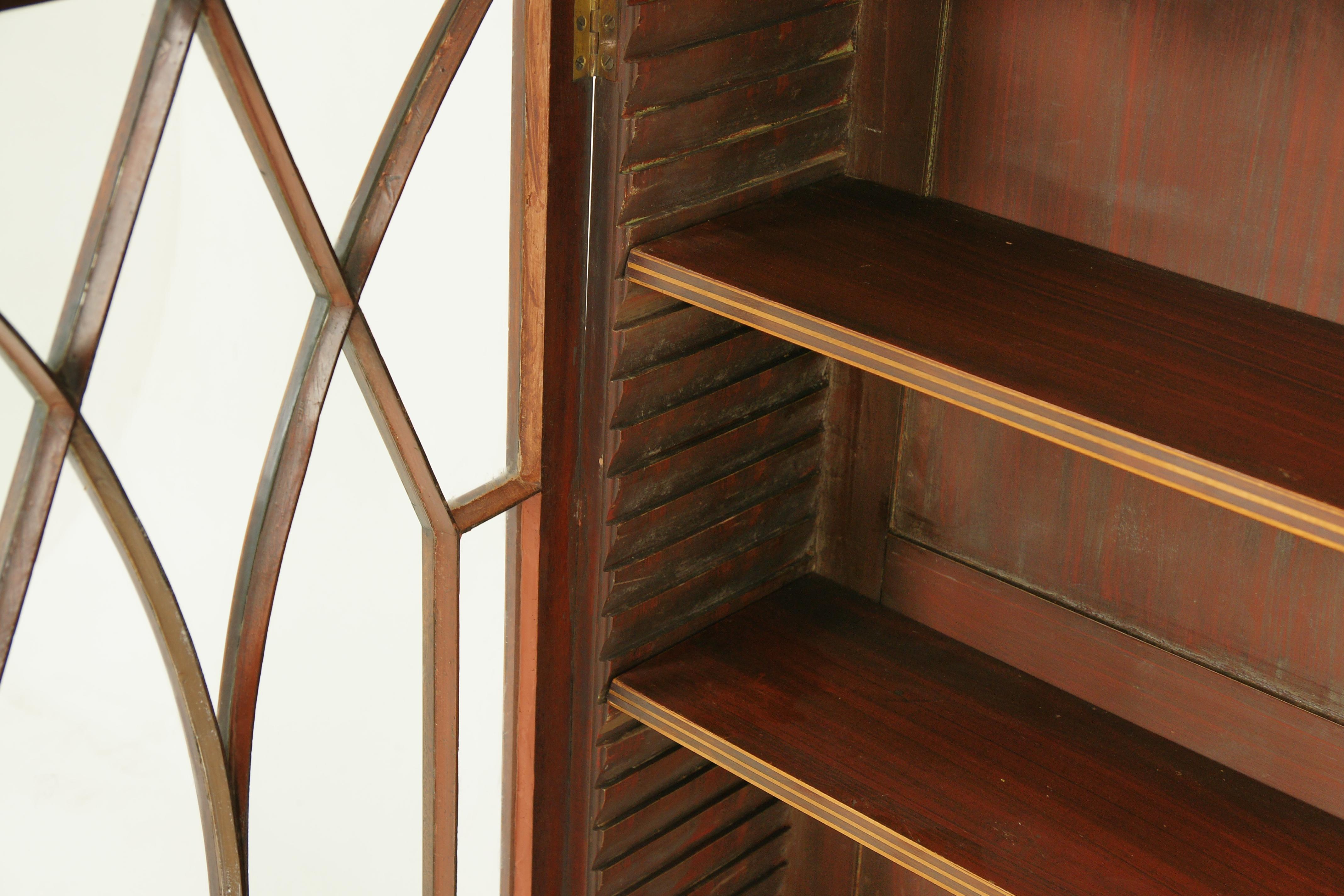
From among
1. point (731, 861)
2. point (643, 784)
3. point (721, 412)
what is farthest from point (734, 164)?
point (731, 861)

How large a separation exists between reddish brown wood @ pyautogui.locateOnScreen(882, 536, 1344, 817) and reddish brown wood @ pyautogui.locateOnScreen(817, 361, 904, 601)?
0.03 metres

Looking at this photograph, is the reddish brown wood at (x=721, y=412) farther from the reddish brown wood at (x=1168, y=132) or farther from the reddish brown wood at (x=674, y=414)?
the reddish brown wood at (x=1168, y=132)

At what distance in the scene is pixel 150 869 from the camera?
1053 mm

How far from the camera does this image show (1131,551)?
1.30m

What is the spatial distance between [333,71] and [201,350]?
0.73 ft

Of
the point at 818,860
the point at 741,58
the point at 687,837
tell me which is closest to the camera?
the point at 741,58

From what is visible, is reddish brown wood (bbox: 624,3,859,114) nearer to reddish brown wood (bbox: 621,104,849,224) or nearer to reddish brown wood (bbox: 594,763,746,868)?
reddish brown wood (bbox: 621,104,849,224)

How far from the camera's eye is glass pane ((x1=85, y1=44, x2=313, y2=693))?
901 mm

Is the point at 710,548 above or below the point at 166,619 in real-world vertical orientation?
below

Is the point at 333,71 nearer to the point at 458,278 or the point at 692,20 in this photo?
the point at 458,278

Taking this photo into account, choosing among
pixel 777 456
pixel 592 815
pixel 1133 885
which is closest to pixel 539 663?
pixel 592 815

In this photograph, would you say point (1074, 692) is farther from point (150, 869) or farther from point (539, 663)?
point (150, 869)

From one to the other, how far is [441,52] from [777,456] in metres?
0.60

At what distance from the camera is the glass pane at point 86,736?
0.91 metres
